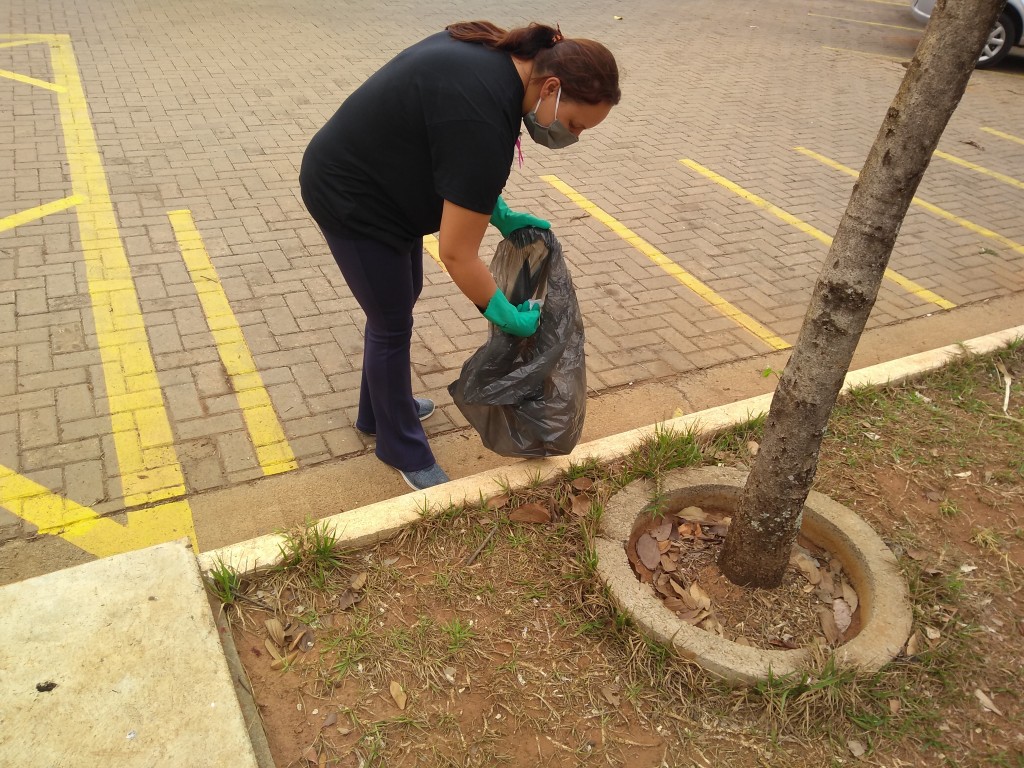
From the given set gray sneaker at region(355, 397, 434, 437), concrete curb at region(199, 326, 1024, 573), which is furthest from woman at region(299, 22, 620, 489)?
gray sneaker at region(355, 397, 434, 437)

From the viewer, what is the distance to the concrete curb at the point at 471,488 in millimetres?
Answer: 2729

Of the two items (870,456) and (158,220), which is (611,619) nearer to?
(870,456)

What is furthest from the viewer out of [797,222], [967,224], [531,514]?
[967,224]

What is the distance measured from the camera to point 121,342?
405cm

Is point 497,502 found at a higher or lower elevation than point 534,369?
lower

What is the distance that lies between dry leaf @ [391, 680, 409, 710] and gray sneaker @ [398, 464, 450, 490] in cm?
99

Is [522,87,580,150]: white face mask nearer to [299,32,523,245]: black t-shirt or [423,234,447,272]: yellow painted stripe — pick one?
[299,32,523,245]: black t-shirt

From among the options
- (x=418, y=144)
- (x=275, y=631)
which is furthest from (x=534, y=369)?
(x=275, y=631)

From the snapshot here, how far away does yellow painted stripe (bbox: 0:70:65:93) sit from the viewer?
7355 millimetres

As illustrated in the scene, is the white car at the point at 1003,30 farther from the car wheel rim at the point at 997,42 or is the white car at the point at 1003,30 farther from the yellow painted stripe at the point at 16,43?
the yellow painted stripe at the point at 16,43

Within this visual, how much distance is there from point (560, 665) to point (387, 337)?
52.4 inches

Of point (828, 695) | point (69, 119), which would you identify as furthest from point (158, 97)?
point (828, 695)

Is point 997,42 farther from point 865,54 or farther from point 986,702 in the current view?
point 986,702

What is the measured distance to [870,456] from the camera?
11.5ft
